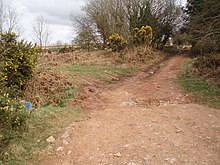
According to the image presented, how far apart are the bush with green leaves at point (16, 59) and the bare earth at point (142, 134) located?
6.26 ft

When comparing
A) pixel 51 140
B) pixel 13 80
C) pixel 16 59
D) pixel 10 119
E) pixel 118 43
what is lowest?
pixel 51 140

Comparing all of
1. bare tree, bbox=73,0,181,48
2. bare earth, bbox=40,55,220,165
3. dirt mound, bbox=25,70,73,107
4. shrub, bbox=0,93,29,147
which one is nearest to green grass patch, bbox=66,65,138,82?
dirt mound, bbox=25,70,73,107

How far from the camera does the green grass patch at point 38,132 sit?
9.86 feet

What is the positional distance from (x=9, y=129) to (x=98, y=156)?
Result: 5.72ft

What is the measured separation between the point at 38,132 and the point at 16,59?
7.10 ft

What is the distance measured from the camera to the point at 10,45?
4672mm

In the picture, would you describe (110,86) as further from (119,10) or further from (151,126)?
(119,10)

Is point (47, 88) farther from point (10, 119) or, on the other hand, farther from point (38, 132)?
point (10, 119)

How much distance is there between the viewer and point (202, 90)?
6.23m

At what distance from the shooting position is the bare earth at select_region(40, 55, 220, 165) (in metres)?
2.92

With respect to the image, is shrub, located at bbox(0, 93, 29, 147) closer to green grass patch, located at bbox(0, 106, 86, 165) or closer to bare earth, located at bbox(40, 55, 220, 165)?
green grass patch, located at bbox(0, 106, 86, 165)

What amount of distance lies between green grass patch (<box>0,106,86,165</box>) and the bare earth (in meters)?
0.26

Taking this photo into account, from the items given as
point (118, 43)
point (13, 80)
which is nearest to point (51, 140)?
point (13, 80)

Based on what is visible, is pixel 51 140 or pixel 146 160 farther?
pixel 51 140
